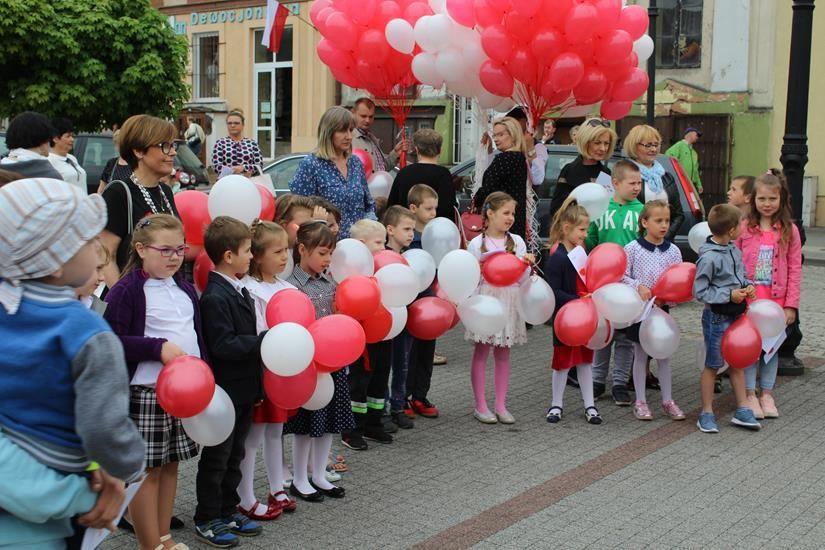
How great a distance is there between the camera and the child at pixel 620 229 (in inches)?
270

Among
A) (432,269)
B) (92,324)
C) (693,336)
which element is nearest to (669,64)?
(693,336)

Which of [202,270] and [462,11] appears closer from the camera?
[202,270]

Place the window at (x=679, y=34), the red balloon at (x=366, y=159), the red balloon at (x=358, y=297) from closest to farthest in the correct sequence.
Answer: the red balloon at (x=358, y=297) → the red balloon at (x=366, y=159) → the window at (x=679, y=34)

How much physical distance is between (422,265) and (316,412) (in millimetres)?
1262

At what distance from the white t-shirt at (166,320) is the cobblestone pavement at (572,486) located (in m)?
0.95

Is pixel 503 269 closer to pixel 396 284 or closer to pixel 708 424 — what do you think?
pixel 396 284

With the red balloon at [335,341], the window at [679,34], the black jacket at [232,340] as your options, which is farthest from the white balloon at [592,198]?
the window at [679,34]

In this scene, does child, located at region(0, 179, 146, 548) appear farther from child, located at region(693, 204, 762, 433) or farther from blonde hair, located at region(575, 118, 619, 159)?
blonde hair, located at region(575, 118, 619, 159)

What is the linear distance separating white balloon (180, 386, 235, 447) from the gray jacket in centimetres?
340

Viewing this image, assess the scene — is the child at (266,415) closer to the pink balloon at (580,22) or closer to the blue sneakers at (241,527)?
the blue sneakers at (241,527)

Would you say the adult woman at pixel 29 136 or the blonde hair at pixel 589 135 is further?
the blonde hair at pixel 589 135

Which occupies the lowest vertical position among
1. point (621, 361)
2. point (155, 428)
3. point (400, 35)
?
point (621, 361)

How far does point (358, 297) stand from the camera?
4.84 m

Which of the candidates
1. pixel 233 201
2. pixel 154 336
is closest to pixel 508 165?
pixel 233 201
